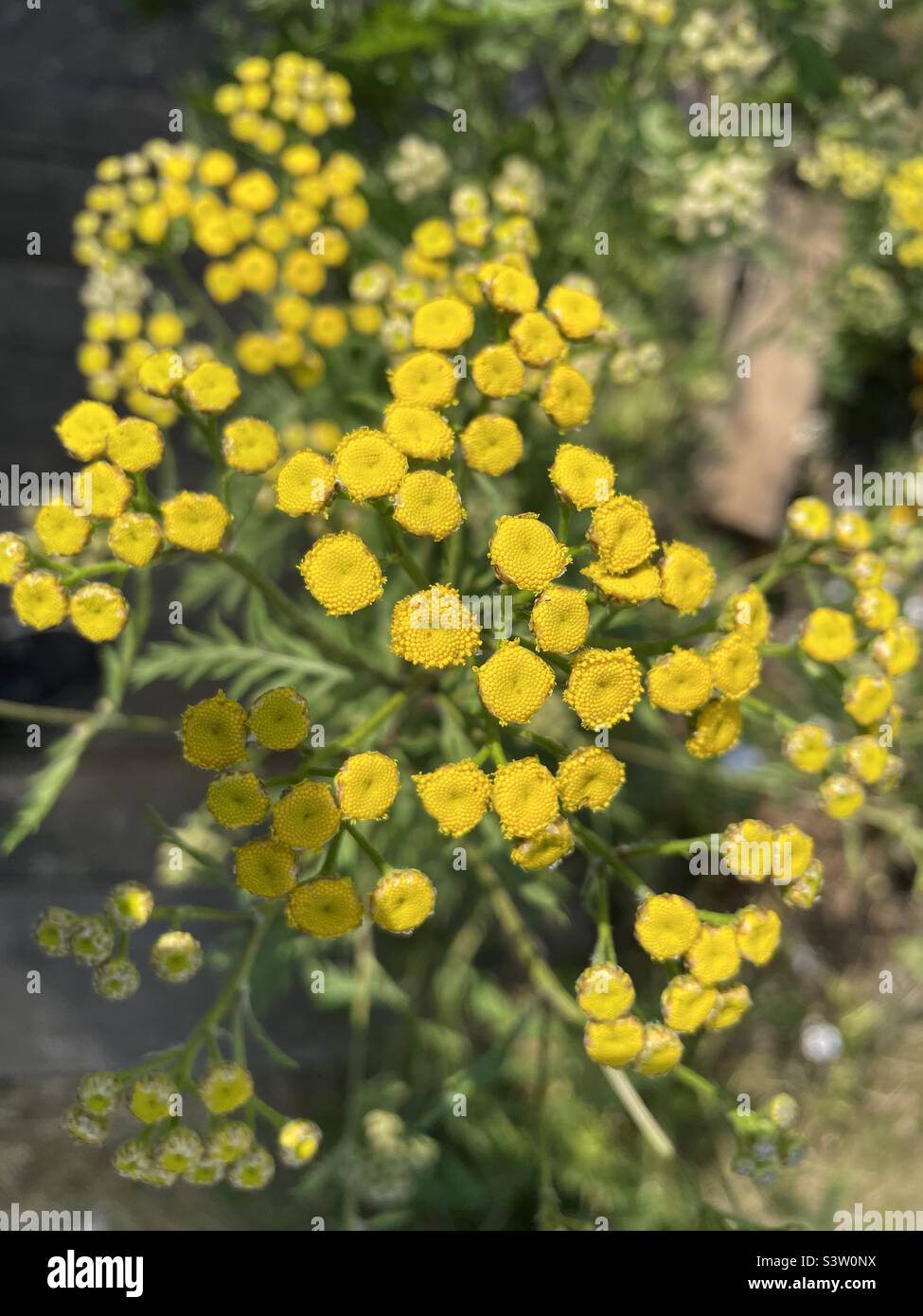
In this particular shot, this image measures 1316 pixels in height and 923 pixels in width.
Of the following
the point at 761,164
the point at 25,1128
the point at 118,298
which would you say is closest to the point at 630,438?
the point at 761,164

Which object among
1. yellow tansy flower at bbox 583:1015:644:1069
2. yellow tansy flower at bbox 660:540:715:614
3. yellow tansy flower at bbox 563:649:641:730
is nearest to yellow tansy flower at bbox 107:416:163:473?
yellow tansy flower at bbox 563:649:641:730

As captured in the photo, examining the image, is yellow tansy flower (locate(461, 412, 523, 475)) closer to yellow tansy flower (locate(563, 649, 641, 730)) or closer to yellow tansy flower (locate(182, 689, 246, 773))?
yellow tansy flower (locate(563, 649, 641, 730))

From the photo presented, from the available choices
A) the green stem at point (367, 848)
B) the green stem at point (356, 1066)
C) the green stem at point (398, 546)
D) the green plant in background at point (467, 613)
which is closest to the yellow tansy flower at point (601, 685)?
the green plant in background at point (467, 613)

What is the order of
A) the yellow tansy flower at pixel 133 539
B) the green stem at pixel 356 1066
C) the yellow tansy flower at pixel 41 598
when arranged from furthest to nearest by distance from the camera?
the green stem at pixel 356 1066
the yellow tansy flower at pixel 41 598
the yellow tansy flower at pixel 133 539

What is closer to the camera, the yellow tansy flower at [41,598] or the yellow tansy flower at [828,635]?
the yellow tansy flower at [41,598]

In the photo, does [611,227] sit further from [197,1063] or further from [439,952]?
[197,1063]

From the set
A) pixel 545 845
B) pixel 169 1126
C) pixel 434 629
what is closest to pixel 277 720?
pixel 434 629

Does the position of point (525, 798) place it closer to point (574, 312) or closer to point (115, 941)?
point (115, 941)

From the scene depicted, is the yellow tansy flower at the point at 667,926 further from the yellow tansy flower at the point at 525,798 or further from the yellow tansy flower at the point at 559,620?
the yellow tansy flower at the point at 559,620
